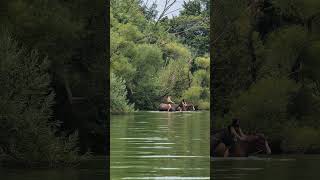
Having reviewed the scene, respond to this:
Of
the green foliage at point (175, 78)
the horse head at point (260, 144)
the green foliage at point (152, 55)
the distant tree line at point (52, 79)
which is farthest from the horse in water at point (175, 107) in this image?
the distant tree line at point (52, 79)

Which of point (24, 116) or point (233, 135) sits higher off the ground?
point (24, 116)

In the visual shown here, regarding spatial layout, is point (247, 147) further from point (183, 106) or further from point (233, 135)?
point (183, 106)

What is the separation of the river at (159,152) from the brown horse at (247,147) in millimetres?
307

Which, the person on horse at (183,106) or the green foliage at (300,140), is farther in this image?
the person on horse at (183,106)

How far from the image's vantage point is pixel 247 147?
15.9 m

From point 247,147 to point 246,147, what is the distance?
0.02 metres

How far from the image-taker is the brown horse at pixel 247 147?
15.7 meters

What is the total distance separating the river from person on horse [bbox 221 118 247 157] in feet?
1.50

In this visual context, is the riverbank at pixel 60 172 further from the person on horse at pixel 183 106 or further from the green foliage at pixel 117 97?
the person on horse at pixel 183 106

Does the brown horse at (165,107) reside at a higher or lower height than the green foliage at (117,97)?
lower

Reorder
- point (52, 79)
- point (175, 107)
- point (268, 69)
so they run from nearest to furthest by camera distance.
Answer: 1. point (52, 79)
2. point (268, 69)
3. point (175, 107)

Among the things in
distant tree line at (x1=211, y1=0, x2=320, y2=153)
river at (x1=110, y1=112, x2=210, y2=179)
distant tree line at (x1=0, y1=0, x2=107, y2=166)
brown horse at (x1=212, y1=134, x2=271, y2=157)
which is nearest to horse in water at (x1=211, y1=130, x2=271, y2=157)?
brown horse at (x1=212, y1=134, x2=271, y2=157)

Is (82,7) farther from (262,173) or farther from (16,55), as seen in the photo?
(262,173)

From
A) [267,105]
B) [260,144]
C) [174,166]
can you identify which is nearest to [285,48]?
[267,105]
